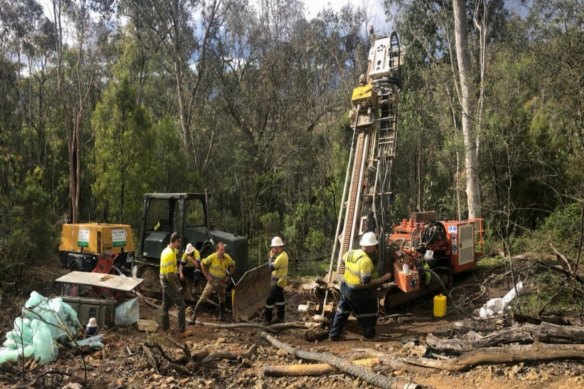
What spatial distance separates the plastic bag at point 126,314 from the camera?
785cm

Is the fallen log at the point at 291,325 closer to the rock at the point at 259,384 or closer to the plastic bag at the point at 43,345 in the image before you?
the rock at the point at 259,384

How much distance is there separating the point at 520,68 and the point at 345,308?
1750 cm

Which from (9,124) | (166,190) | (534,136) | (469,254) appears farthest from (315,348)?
(9,124)

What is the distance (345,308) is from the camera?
734 centimetres

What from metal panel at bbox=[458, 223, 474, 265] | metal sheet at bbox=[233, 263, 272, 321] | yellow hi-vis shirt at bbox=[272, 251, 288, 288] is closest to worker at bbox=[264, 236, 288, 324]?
yellow hi-vis shirt at bbox=[272, 251, 288, 288]

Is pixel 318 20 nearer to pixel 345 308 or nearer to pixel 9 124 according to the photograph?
pixel 9 124

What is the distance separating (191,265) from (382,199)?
3467 millimetres

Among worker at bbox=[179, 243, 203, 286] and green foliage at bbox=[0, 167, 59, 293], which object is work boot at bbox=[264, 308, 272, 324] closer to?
worker at bbox=[179, 243, 203, 286]

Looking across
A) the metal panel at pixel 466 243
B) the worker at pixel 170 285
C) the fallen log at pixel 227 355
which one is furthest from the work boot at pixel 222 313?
the metal panel at pixel 466 243

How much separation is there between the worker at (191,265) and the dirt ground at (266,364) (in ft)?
2.83

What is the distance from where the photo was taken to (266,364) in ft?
20.3

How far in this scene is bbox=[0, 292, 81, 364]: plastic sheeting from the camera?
6.03 metres

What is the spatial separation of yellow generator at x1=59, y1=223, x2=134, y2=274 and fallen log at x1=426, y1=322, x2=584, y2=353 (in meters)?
7.17

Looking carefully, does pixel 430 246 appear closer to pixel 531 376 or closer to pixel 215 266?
pixel 215 266
